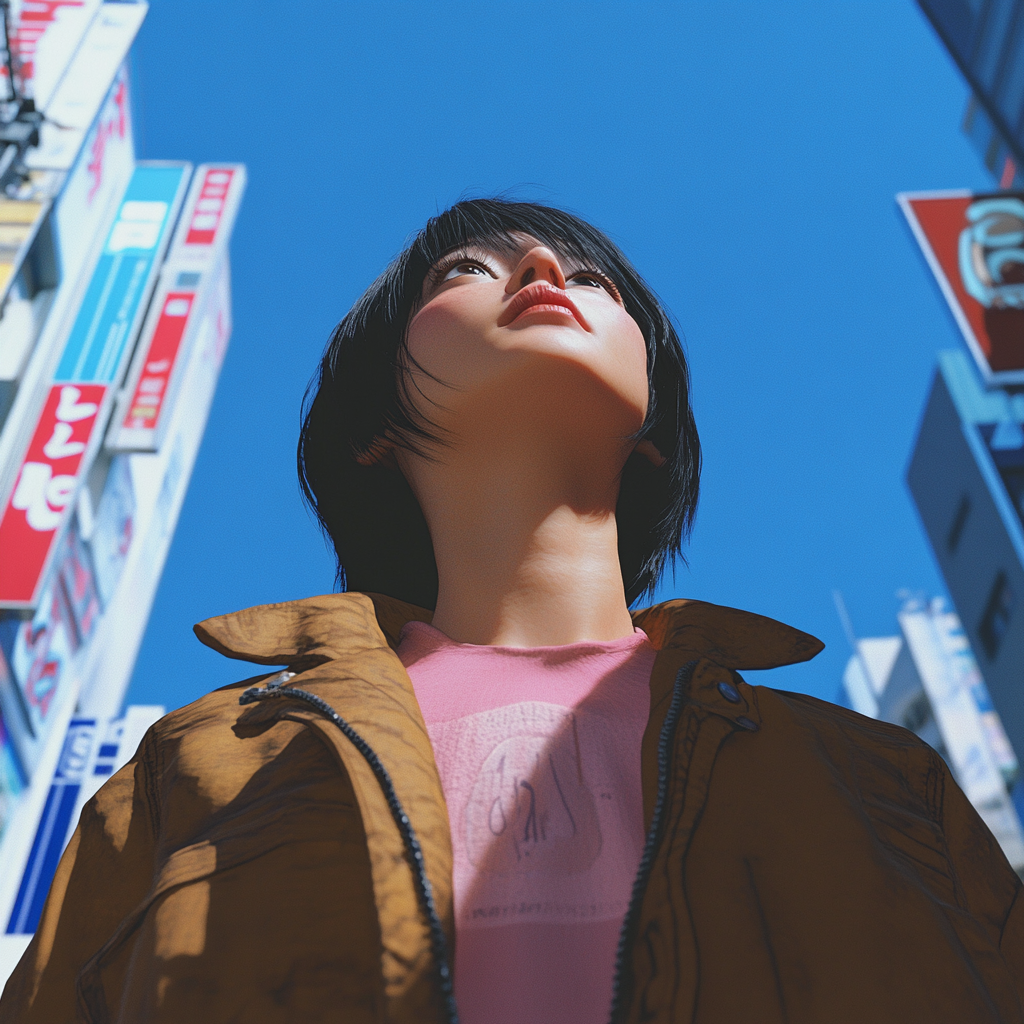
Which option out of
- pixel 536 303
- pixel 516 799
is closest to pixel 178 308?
pixel 536 303

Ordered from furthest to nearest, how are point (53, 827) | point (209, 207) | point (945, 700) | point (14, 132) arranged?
1. point (945, 700)
2. point (209, 207)
3. point (14, 132)
4. point (53, 827)

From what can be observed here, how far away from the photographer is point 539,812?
5.10 feet

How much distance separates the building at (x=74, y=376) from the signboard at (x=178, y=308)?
0.03 meters

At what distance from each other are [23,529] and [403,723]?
11262 millimetres

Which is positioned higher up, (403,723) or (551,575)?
(551,575)

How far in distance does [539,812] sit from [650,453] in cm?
126

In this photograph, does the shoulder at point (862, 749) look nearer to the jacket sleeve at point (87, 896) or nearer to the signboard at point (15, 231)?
the jacket sleeve at point (87, 896)

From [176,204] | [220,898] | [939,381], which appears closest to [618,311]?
[220,898]

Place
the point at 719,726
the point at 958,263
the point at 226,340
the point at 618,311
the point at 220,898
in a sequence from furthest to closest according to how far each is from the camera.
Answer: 1. the point at 226,340
2. the point at 958,263
3. the point at 618,311
4. the point at 719,726
5. the point at 220,898

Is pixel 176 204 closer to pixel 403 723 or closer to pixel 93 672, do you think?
pixel 93 672

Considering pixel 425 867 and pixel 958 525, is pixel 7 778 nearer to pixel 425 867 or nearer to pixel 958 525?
pixel 425 867

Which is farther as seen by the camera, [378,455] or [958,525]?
[958,525]

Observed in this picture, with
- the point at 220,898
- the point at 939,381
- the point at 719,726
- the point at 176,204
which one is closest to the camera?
the point at 220,898

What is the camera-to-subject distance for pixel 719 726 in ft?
5.09
